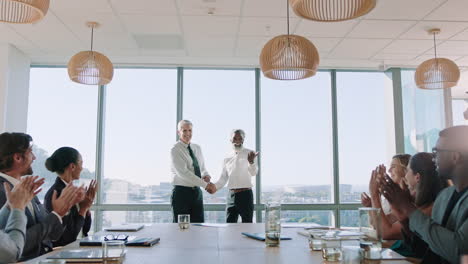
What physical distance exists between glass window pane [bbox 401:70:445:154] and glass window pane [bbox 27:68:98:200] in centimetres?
483

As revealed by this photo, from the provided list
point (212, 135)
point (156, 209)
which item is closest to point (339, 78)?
point (212, 135)

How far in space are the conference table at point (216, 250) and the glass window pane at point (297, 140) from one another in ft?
12.5

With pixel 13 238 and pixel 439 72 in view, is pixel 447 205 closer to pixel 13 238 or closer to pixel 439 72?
pixel 13 238

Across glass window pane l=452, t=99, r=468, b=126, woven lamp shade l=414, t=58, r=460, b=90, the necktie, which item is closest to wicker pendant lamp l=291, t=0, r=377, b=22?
woven lamp shade l=414, t=58, r=460, b=90

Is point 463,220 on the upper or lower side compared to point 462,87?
lower

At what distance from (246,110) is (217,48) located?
4.33ft

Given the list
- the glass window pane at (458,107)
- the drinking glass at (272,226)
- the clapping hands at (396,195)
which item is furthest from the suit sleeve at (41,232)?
the glass window pane at (458,107)

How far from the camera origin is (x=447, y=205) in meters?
2.05

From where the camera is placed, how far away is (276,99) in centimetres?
673

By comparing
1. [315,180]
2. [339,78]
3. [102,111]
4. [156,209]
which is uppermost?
[339,78]

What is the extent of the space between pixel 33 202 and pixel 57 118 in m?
4.41

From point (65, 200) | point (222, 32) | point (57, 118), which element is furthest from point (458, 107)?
point (65, 200)

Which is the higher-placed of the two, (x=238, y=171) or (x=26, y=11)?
(x=26, y=11)

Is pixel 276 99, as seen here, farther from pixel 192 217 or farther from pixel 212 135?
pixel 192 217
